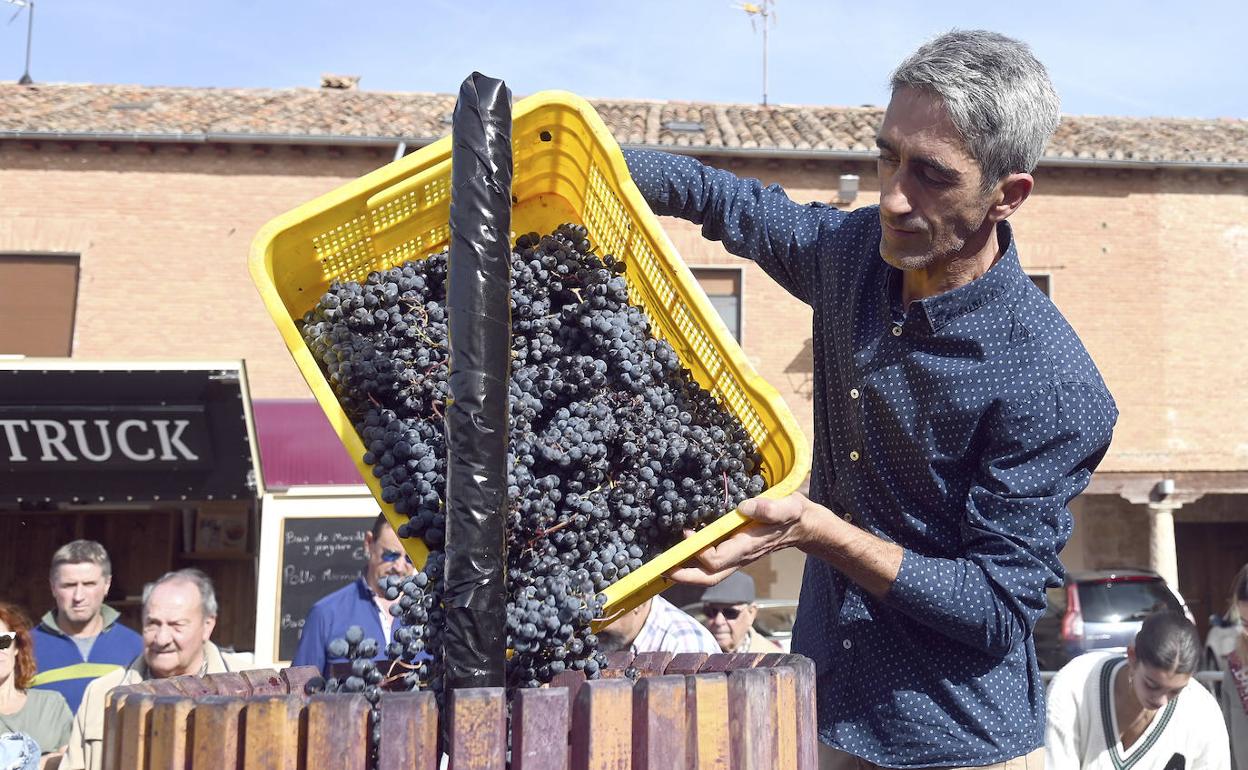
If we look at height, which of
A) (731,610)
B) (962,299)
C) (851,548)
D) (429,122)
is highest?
(429,122)

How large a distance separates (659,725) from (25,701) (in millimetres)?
4140

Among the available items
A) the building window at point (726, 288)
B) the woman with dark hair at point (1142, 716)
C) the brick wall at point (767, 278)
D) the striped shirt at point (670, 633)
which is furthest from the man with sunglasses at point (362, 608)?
the building window at point (726, 288)

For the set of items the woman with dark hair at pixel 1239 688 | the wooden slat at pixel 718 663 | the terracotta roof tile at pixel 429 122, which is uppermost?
the terracotta roof tile at pixel 429 122

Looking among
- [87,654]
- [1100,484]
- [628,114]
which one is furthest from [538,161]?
[1100,484]

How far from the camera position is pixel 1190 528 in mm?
18828

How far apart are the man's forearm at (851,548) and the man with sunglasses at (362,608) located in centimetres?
328

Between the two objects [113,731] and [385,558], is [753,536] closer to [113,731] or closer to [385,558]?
[113,731]

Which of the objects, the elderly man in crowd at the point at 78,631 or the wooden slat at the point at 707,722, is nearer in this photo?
the wooden slat at the point at 707,722

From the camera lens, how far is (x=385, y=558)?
5188 mm

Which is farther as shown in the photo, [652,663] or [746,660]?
[652,663]

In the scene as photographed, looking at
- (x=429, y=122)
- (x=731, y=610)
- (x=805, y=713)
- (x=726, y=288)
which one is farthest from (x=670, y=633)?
(x=429, y=122)

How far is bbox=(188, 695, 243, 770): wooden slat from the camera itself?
53.9 inches

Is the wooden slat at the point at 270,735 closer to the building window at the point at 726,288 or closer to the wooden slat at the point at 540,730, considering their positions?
the wooden slat at the point at 540,730

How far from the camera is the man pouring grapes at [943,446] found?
6.01ft
